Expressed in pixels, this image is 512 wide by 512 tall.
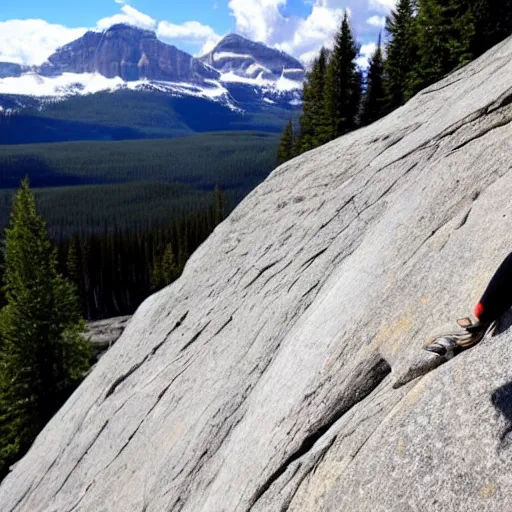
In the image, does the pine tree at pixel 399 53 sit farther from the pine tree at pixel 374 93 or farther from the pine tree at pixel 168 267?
the pine tree at pixel 168 267

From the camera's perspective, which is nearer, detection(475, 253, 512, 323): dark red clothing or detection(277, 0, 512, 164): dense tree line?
detection(475, 253, 512, 323): dark red clothing

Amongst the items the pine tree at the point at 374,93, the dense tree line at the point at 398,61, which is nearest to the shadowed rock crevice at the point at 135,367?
the dense tree line at the point at 398,61

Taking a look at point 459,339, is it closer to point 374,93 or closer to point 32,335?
point 32,335

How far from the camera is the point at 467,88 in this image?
15492 millimetres

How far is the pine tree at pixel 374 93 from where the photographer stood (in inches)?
2015

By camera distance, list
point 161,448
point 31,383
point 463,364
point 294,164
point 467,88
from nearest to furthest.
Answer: point 463,364
point 161,448
point 467,88
point 294,164
point 31,383

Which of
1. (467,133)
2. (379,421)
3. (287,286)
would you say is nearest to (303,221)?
(287,286)

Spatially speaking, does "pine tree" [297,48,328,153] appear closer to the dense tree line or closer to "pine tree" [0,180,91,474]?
the dense tree line

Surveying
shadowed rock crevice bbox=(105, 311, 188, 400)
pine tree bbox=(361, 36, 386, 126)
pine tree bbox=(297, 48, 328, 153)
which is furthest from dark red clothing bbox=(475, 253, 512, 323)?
pine tree bbox=(297, 48, 328, 153)

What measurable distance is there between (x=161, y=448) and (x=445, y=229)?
826 cm

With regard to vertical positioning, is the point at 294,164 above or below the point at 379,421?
above

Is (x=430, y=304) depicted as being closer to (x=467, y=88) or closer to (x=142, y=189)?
(x=467, y=88)

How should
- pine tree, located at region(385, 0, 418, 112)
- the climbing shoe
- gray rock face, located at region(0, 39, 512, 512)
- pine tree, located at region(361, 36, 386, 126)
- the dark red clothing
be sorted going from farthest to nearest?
pine tree, located at region(361, 36, 386, 126) < pine tree, located at region(385, 0, 418, 112) < the climbing shoe < the dark red clothing < gray rock face, located at region(0, 39, 512, 512)

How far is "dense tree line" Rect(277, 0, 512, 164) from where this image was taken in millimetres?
32062
